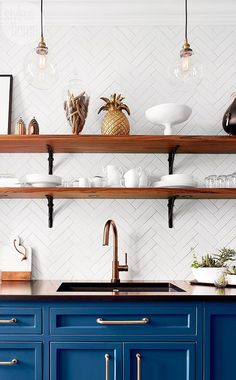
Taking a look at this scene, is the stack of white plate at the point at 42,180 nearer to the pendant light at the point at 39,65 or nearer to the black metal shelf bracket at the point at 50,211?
the black metal shelf bracket at the point at 50,211

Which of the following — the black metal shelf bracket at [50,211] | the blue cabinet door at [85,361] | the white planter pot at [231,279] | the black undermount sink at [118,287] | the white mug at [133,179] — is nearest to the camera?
the blue cabinet door at [85,361]

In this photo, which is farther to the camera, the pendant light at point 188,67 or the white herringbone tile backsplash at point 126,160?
the white herringbone tile backsplash at point 126,160

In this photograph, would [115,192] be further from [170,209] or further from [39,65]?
[39,65]

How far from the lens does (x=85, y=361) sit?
2.24 meters

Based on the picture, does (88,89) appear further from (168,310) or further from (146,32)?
(168,310)

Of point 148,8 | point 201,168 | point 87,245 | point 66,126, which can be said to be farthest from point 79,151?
point 148,8

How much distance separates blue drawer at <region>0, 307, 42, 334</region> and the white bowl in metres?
1.33

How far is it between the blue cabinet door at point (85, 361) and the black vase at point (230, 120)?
4.77ft

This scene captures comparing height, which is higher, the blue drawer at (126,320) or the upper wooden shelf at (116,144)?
the upper wooden shelf at (116,144)

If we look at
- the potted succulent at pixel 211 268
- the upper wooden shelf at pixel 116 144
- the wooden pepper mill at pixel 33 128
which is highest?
the wooden pepper mill at pixel 33 128

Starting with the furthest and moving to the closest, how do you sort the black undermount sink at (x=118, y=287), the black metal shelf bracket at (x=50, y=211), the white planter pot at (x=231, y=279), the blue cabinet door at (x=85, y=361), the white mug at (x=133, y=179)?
the black metal shelf bracket at (x=50, y=211), the black undermount sink at (x=118, y=287), the white mug at (x=133, y=179), the white planter pot at (x=231, y=279), the blue cabinet door at (x=85, y=361)

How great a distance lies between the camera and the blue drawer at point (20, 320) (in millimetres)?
2246

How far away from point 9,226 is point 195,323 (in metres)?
1.39

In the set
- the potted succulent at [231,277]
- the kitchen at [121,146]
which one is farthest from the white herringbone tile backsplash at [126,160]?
the potted succulent at [231,277]
